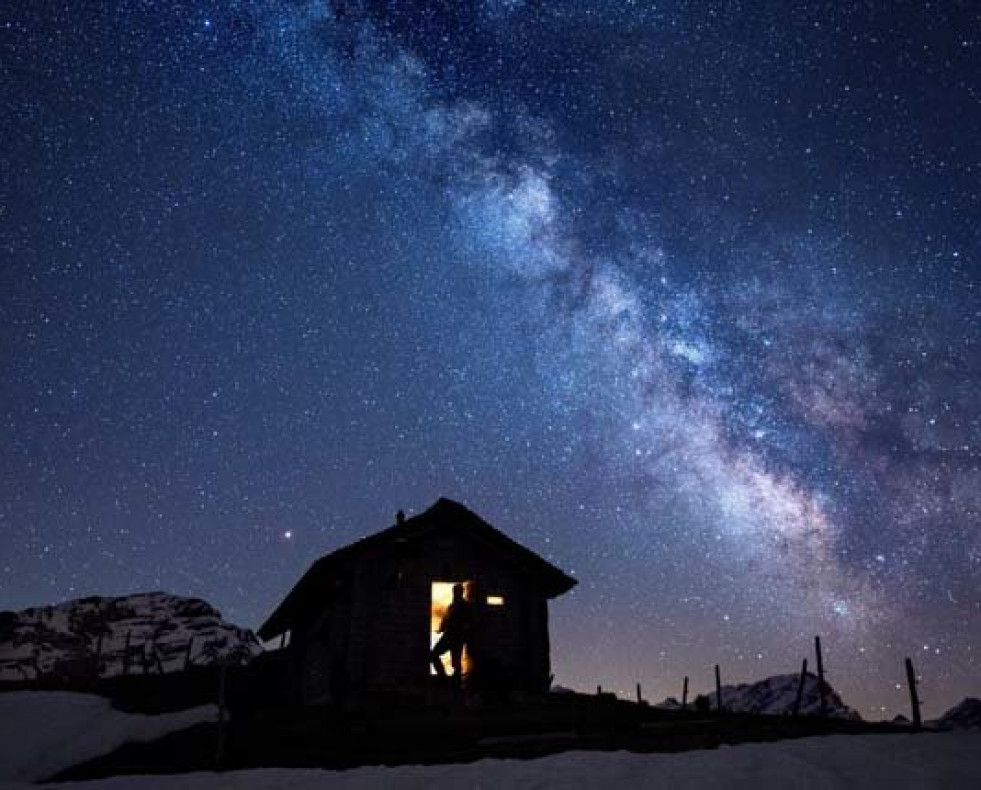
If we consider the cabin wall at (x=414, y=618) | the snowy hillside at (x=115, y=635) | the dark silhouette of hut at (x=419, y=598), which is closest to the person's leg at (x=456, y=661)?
the dark silhouette of hut at (x=419, y=598)

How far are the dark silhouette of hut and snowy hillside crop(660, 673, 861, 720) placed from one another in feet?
310

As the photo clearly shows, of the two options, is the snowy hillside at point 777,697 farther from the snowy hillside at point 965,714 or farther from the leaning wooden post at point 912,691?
the leaning wooden post at point 912,691

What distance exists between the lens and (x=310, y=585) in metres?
20.0

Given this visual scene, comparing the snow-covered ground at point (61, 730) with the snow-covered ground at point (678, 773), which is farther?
the snow-covered ground at point (61, 730)

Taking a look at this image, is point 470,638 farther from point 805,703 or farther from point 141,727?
point 805,703

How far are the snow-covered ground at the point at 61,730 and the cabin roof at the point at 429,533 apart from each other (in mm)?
4124

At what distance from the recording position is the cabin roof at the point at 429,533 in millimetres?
17531

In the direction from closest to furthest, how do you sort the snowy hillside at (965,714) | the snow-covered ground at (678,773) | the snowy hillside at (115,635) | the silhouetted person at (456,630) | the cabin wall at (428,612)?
the snow-covered ground at (678,773)
the silhouetted person at (456,630)
the cabin wall at (428,612)
the snowy hillside at (115,635)
the snowy hillside at (965,714)

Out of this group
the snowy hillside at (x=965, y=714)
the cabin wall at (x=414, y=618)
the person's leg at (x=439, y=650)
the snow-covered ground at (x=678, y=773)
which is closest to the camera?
the snow-covered ground at (x=678, y=773)

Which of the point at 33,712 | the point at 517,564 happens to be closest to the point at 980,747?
the point at 517,564

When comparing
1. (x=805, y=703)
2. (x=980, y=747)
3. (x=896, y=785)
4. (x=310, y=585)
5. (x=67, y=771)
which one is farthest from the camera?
(x=805, y=703)

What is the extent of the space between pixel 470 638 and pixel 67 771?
766cm

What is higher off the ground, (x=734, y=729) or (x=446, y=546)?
(x=446, y=546)

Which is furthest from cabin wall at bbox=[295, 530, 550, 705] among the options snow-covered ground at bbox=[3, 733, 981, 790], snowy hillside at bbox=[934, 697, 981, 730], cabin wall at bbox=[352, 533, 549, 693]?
snowy hillside at bbox=[934, 697, 981, 730]
